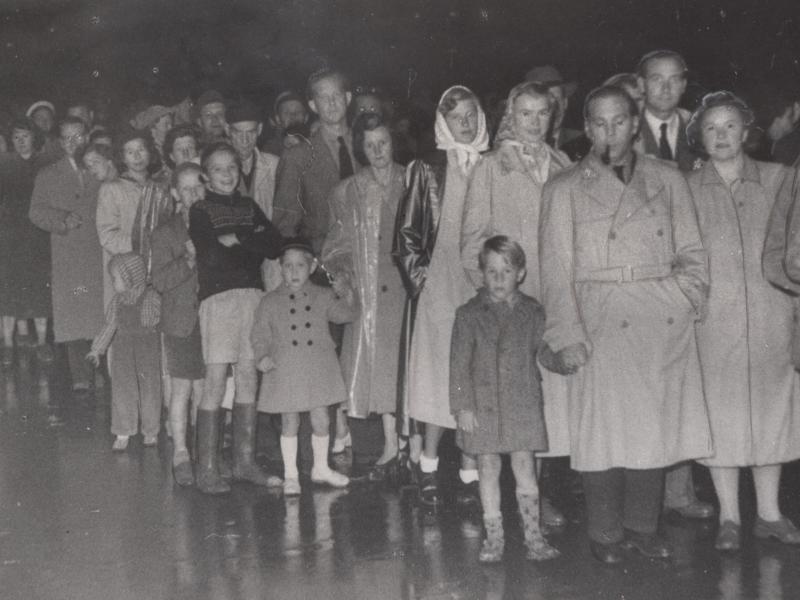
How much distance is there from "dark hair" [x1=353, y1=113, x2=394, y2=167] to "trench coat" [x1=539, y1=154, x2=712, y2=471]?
170 cm

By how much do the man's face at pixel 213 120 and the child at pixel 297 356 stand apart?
2.08m

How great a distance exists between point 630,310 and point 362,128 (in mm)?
2167

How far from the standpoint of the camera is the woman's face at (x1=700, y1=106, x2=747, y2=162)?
525cm

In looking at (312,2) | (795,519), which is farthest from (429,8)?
(795,519)

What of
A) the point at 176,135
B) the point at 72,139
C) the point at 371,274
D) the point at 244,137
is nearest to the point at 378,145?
the point at 371,274

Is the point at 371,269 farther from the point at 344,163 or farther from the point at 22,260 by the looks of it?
the point at 22,260

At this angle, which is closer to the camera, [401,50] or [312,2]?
[401,50]

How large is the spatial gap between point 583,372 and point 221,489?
2.31m

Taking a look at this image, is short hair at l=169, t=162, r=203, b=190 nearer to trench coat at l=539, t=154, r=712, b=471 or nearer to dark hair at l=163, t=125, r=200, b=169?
dark hair at l=163, t=125, r=200, b=169

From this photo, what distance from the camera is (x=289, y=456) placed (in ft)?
21.2

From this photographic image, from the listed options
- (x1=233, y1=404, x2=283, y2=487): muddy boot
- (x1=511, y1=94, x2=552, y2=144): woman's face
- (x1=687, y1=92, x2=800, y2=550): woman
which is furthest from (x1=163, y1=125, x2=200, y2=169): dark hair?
(x1=687, y1=92, x2=800, y2=550): woman

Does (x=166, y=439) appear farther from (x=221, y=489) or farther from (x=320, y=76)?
(x=320, y=76)

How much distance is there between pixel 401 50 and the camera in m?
12.1

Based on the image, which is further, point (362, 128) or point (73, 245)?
point (73, 245)
